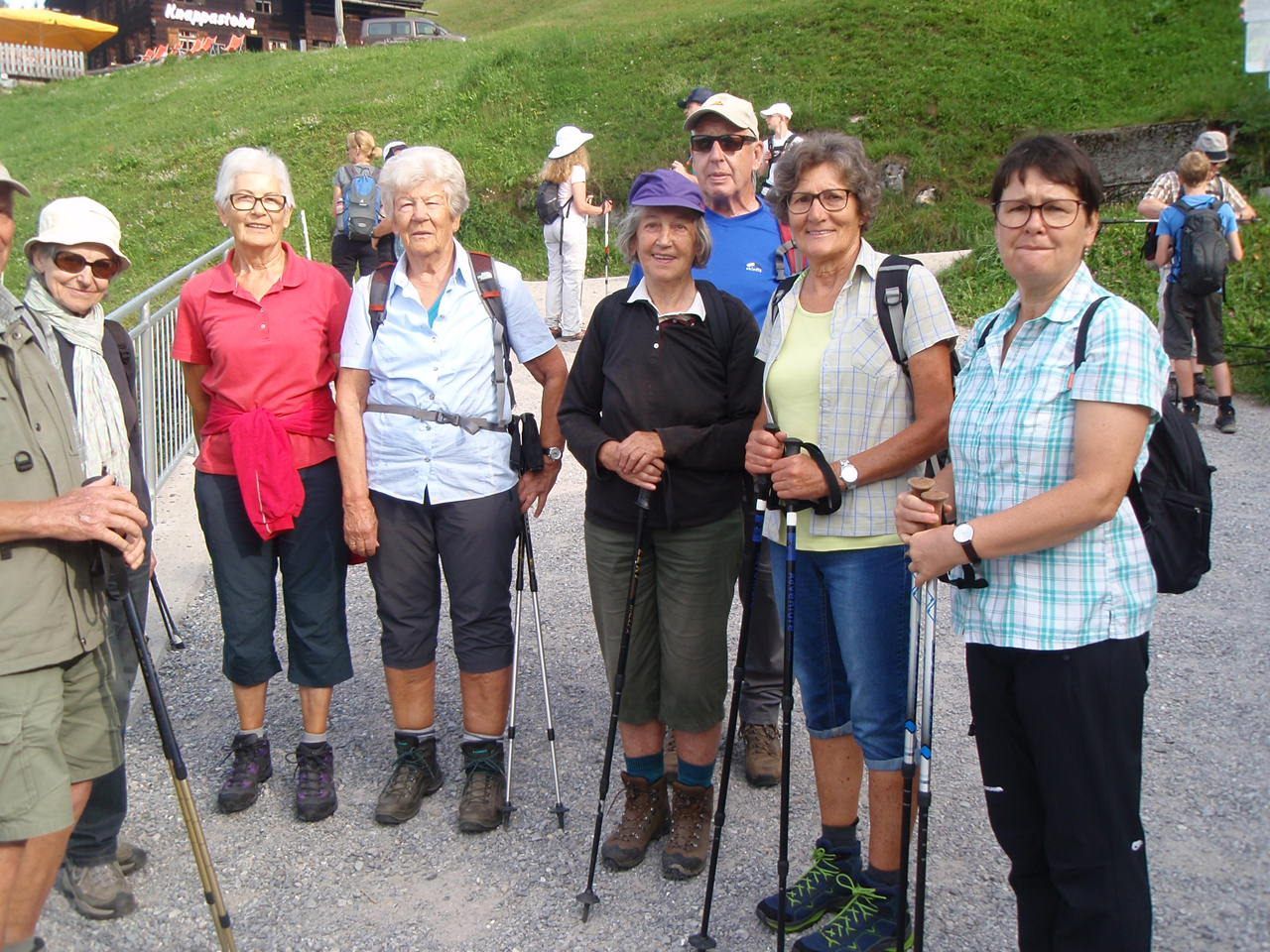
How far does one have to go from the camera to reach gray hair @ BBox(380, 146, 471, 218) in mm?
3719

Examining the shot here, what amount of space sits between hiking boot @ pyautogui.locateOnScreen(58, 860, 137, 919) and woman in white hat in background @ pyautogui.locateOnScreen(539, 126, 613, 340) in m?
8.29

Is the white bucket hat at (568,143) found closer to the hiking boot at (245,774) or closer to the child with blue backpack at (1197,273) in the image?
the child with blue backpack at (1197,273)

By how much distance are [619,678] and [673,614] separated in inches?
10.2

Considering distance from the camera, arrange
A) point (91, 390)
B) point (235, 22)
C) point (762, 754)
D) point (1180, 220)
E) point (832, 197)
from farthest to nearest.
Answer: point (235, 22)
point (1180, 220)
point (762, 754)
point (91, 390)
point (832, 197)

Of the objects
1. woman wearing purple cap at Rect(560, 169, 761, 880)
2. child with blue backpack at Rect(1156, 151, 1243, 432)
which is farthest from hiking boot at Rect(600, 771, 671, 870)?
child with blue backpack at Rect(1156, 151, 1243, 432)

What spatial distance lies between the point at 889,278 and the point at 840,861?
1.68 meters

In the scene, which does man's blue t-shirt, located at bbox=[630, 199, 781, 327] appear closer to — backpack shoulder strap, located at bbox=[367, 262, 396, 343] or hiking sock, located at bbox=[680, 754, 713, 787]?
backpack shoulder strap, located at bbox=[367, 262, 396, 343]

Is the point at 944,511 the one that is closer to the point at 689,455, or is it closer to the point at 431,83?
the point at 689,455

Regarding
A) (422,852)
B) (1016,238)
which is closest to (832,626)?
(1016,238)

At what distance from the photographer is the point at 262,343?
3.79 m

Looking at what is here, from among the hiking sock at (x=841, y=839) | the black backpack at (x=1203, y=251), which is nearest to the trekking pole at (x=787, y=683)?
the hiking sock at (x=841, y=839)

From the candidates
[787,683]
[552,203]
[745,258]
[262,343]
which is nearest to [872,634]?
[787,683]

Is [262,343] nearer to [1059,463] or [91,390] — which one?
[91,390]

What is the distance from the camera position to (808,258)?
3.16 meters
